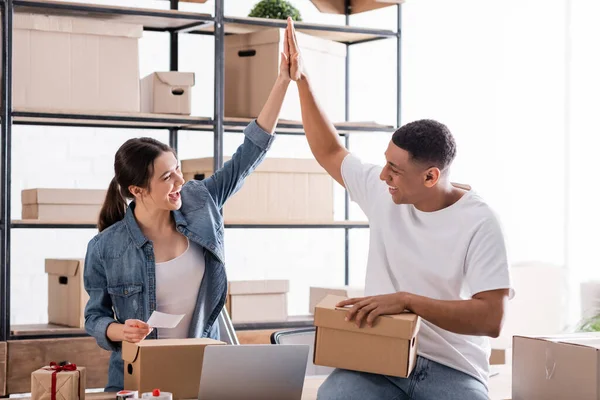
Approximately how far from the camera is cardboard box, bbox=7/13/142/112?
3436mm

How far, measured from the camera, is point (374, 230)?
2355mm

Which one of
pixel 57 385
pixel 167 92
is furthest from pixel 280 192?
pixel 57 385

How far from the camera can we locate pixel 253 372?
77.4 inches

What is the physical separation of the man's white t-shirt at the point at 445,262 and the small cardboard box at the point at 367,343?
194 mm

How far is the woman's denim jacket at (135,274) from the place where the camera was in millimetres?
2506

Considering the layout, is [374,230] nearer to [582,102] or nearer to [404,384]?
[404,384]

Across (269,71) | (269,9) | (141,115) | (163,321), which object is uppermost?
(269,9)

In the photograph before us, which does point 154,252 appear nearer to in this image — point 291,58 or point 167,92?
point 291,58

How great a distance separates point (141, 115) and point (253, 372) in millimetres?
1866

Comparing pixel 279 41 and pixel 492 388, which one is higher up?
pixel 279 41

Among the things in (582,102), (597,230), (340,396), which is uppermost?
(582,102)

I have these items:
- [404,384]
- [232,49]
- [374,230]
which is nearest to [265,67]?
[232,49]

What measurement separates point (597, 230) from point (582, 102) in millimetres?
710

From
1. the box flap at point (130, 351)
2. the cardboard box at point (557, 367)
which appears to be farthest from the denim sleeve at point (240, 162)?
the cardboard box at point (557, 367)
